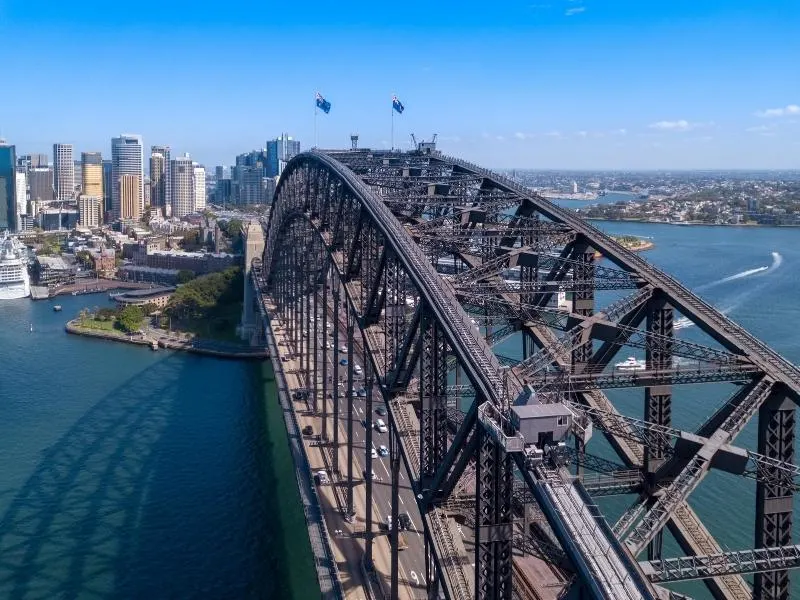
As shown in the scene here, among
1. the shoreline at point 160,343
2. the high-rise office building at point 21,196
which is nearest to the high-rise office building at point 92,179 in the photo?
the high-rise office building at point 21,196

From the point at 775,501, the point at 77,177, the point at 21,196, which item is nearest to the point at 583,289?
the point at 775,501

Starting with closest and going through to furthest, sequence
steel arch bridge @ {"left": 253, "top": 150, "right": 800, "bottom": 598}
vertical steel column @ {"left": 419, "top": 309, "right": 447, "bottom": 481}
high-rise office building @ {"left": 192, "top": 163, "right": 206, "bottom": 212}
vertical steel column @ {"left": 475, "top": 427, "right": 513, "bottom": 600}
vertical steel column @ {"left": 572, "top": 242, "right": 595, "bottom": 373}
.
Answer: steel arch bridge @ {"left": 253, "top": 150, "right": 800, "bottom": 598} → vertical steel column @ {"left": 475, "top": 427, "right": 513, "bottom": 600} → vertical steel column @ {"left": 419, "top": 309, "right": 447, "bottom": 481} → vertical steel column @ {"left": 572, "top": 242, "right": 595, "bottom": 373} → high-rise office building @ {"left": 192, "top": 163, "right": 206, "bottom": 212}

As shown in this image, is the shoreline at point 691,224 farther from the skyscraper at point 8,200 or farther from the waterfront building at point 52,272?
the skyscraper at point 8,200

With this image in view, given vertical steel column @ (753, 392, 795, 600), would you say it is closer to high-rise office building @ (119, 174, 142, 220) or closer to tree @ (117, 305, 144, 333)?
tree @ (117, 305, 144, 333)

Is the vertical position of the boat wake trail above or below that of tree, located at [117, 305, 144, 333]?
above

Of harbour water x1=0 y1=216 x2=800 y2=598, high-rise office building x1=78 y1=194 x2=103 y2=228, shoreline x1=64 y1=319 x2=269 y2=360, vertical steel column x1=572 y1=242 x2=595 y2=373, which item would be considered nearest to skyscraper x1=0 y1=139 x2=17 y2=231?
high-rise office building x1=78 y1=194 x2=103 y2=228

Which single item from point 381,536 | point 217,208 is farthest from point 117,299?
point 217,208
